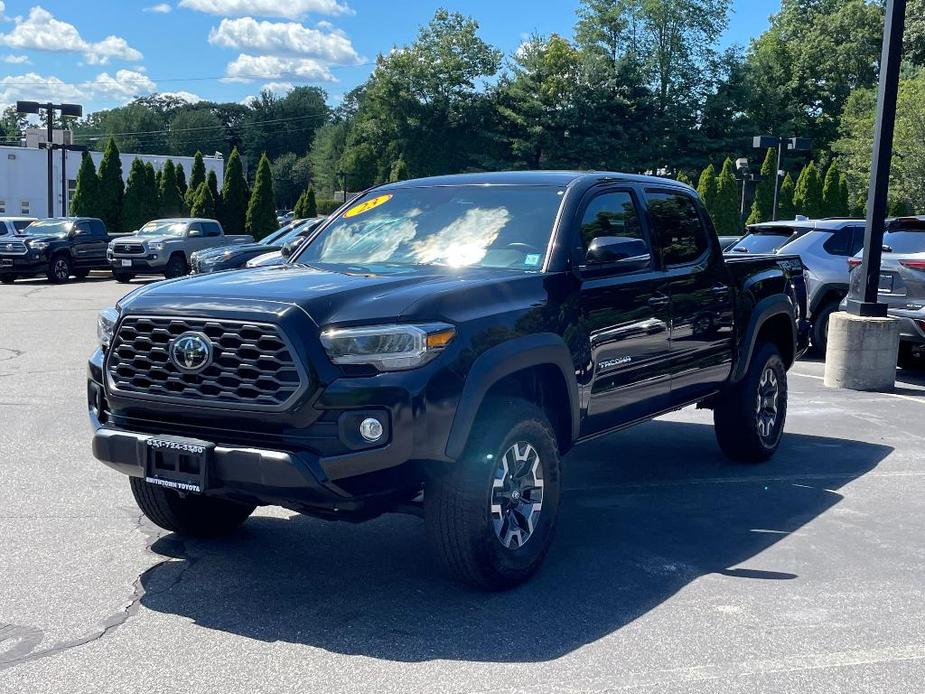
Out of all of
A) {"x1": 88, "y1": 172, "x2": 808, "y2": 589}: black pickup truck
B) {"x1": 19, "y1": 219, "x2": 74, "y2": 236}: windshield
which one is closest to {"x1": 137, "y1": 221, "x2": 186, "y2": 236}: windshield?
{"x1": 19, "y1": 219, "x2": 74, "y2": 236}: windshield

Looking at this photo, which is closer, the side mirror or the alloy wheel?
the alloy wheel

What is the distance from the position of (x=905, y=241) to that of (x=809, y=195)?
34.1 metres

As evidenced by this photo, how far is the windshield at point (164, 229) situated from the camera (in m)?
29.4

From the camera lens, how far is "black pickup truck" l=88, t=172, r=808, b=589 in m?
4.39

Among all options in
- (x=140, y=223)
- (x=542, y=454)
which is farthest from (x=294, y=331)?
(x=140, y=223)

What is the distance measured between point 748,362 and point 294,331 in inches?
158

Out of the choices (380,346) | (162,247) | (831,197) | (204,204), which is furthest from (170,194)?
(380,346)

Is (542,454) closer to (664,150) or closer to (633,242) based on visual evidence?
(633,242)

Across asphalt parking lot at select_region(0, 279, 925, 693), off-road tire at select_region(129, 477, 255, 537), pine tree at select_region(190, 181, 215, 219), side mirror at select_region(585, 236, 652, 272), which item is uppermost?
pine tree at select_region(190, 181, 215, 219)

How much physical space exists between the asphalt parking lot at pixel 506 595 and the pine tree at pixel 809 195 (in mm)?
38922

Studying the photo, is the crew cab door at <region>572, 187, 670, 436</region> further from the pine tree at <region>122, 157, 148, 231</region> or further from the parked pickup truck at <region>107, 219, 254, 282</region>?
the pine tree at <region>122, 157, 148, 231</region>

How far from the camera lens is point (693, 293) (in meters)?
6.61

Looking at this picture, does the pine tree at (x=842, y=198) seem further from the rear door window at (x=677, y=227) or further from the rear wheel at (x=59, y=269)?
the rear door window at (x=677, y=227)

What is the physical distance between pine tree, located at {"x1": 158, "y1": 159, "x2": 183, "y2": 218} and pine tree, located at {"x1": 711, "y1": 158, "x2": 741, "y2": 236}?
69.4 feet
